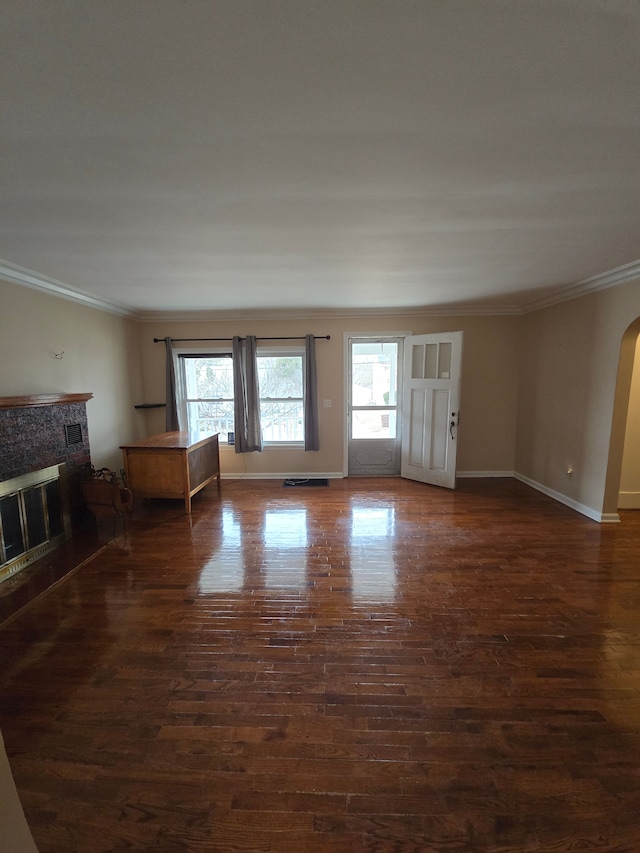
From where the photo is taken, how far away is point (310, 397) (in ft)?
16.3

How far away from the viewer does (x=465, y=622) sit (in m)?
2.11

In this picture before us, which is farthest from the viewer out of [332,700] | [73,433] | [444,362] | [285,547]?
[444,362]

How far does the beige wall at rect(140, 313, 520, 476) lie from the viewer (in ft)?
16.0

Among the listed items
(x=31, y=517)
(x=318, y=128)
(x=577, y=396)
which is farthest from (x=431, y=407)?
(x=31, y=517)

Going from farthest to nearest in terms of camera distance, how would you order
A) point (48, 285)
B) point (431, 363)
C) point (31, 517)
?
1. point (431, 363)
2. point (48, 285)
3. point (31, 517)

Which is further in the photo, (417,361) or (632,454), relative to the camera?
(417,361)

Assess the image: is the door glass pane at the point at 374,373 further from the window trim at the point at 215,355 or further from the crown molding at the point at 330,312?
the window trim at the point at 215,355

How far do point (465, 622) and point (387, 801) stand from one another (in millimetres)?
1104

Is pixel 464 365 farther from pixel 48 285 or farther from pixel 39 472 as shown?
pixel 39 472

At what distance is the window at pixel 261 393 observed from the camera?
199 inches

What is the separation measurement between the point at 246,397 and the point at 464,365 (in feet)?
10.5

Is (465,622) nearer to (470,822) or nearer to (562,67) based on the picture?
(470,822)

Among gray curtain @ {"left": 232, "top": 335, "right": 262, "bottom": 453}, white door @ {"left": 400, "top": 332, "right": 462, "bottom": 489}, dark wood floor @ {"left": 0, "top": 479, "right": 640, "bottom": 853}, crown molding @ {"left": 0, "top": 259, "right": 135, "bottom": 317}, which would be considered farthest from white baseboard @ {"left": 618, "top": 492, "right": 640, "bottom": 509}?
crown molding @ {"left": 0, "top": 259, "right": 135, "bottom": 317}

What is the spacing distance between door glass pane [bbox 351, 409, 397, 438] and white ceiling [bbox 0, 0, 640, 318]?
2867 mm
